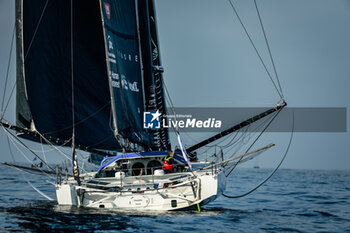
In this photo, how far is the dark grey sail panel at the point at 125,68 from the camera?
64.0 feet

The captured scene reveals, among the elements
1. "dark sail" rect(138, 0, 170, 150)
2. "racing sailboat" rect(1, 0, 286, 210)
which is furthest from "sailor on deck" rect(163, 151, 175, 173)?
"dark sail" rect(138, 0, 170, 150)

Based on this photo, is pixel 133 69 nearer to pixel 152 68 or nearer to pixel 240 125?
pixel 152 68

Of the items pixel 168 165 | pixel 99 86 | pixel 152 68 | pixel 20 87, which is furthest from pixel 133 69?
pixel 168 165

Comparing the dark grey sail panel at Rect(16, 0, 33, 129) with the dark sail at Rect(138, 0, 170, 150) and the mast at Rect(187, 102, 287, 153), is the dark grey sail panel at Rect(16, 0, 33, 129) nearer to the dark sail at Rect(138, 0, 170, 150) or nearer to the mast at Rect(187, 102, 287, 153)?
the dark sail at Rect(138, 0, 170, 150)

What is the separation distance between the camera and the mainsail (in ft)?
65.3

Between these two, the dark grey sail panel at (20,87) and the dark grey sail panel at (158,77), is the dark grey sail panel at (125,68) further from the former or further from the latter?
the dark grey sail panel at (20,87)

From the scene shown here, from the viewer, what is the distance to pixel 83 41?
76.7 ft

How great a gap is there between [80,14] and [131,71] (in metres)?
5.15

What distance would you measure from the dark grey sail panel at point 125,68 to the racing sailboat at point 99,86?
45 mm

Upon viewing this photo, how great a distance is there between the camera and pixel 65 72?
2216cm

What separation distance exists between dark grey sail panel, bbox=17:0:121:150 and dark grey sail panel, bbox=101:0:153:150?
2.81m

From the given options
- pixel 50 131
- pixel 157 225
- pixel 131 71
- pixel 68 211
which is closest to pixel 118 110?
pixel 131 71

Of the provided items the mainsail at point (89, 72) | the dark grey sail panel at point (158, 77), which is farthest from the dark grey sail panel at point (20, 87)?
the dark grey sail panel at point (158, 77)

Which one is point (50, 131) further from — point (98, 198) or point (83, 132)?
point (98, 198)
